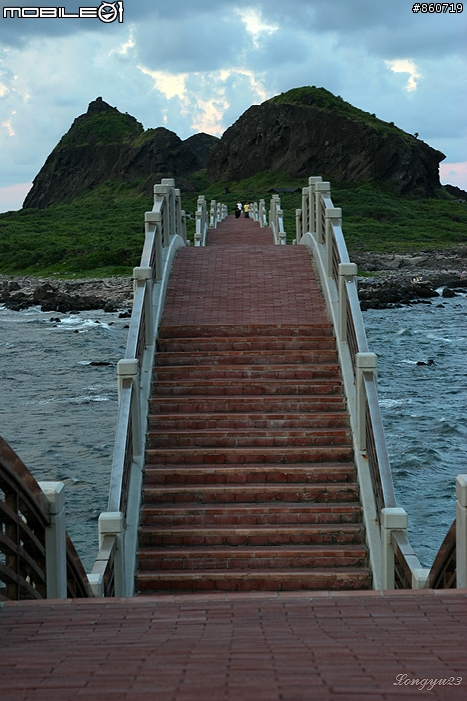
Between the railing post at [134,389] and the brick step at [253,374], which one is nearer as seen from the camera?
the railing post at [134,389]

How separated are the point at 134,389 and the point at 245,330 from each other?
2472 mm

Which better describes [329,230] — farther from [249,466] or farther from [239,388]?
[249,466]

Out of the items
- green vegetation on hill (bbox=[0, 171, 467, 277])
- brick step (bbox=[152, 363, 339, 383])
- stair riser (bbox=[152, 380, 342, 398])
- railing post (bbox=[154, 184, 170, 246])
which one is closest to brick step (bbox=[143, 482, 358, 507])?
stair riser (bbox=[152, 380, 342, 398])

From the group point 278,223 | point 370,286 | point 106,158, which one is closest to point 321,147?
point 106,158

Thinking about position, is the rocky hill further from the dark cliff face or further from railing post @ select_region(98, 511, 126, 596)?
railing post @ select_region(98, 511, 126, 596)

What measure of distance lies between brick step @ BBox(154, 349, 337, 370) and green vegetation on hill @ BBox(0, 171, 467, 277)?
28.8m

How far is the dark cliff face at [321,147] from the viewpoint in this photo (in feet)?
291

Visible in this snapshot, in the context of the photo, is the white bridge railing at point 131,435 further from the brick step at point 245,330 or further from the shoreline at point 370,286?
the shoreline at point 370,286

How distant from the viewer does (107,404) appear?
82.7 ft

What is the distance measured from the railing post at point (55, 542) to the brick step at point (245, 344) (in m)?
5.36

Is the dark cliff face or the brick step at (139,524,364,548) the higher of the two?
the dark cliff face

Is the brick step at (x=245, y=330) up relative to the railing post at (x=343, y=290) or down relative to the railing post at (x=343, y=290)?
down

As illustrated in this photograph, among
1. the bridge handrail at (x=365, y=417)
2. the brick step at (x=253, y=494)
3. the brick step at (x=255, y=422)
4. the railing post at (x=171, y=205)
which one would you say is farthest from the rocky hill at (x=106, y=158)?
the brick step at (x=253, y=494)

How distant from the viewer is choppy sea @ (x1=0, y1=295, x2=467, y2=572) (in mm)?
17469
